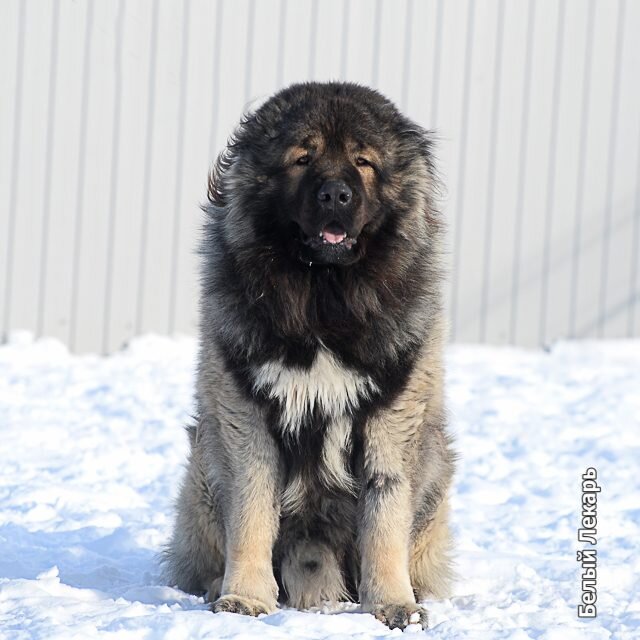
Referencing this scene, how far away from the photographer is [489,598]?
4.02m

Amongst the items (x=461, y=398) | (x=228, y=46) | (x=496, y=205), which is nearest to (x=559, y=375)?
(x=461, y=398)

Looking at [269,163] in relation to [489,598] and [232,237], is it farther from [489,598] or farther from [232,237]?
[489,598]

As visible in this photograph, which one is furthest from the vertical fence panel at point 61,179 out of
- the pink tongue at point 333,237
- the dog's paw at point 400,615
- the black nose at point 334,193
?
the dog's paw at point 400,615

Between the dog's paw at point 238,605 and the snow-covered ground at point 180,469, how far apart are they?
5.1 inches

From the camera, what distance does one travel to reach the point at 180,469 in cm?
598

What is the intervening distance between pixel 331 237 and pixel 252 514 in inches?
36.9

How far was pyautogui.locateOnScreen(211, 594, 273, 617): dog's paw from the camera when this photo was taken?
3.59 m

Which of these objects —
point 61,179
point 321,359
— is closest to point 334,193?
point 321,359

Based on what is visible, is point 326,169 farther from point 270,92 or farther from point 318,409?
Answer: point 270,92

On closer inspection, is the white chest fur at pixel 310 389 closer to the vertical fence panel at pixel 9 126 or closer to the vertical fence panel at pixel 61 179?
the vertical fence panel at pixel 61 179

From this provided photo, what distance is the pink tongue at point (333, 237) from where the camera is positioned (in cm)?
373

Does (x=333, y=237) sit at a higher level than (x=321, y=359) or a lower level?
higher

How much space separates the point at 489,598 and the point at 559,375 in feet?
12.6

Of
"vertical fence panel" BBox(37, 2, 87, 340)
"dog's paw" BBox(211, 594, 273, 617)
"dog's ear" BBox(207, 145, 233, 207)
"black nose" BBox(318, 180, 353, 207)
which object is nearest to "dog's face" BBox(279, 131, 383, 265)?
"black nose" BBox(318, 180, 353, 207)
